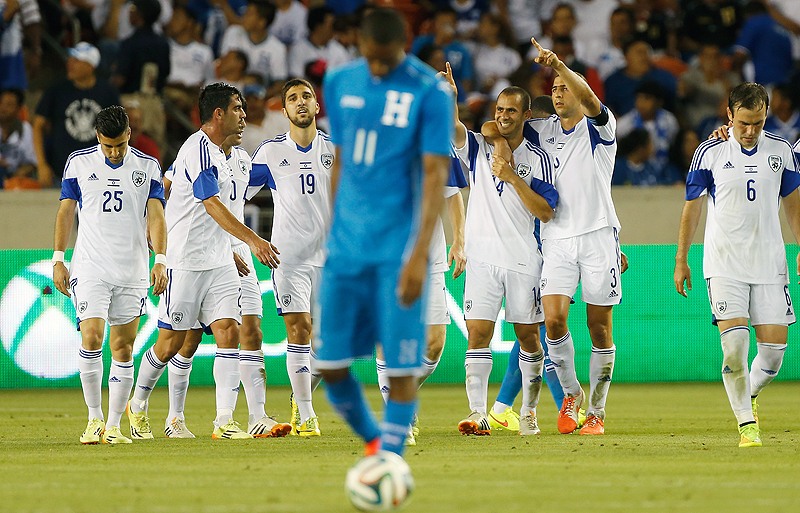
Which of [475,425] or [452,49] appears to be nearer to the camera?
[475,425]

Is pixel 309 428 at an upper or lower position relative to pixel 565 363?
lower

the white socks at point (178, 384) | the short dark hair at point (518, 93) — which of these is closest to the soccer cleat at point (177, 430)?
the white socks at point (178, 384)

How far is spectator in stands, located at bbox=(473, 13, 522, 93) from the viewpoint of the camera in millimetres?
17609

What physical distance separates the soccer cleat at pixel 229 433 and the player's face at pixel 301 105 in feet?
8.06

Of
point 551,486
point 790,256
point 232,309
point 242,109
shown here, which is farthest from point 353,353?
point 790,256

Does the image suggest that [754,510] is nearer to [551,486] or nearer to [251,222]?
[551,486]

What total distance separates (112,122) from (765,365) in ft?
16.8

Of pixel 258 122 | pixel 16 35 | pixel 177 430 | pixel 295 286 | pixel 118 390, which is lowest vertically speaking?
pixel 177 430

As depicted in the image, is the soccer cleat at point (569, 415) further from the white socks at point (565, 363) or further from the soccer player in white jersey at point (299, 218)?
the soccer player in white jersey at point (299, 218)

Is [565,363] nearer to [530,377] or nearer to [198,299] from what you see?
[530,377]

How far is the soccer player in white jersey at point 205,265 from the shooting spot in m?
8.73

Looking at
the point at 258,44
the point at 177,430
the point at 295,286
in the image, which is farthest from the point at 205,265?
the point at 258,44

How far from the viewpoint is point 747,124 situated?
791cm

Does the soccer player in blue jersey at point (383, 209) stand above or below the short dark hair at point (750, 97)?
below
